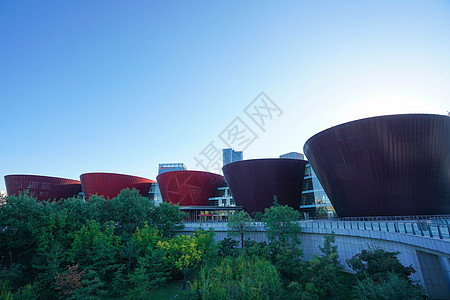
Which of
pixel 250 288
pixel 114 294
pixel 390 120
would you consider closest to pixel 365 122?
pixel 390 120

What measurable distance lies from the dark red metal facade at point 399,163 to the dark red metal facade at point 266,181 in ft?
61.7

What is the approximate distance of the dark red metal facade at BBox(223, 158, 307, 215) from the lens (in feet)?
156

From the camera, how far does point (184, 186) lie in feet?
198

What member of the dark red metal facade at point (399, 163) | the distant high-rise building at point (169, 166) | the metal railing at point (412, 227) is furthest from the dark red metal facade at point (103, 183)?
the distant high-rise building at point (169, 166)

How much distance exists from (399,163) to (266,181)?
79.5 ft

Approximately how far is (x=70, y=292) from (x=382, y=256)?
21.0 meters

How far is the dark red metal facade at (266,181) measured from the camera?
47500mm

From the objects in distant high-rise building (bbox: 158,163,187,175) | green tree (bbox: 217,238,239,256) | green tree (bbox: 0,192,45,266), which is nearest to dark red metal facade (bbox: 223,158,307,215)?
green tree (bbox: 217,238,239,256)

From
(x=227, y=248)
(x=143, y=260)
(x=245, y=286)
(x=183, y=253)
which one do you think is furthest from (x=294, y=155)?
(x=245, y=286)

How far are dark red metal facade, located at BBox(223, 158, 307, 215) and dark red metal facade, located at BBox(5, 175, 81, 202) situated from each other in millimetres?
57680

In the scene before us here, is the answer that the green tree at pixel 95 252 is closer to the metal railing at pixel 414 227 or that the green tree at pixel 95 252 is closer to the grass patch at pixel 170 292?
the grass patch at pixel 170 292

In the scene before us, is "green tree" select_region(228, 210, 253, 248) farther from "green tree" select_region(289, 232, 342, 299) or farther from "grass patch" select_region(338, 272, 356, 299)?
"green tree" select_region(289, 232, 342, 299)

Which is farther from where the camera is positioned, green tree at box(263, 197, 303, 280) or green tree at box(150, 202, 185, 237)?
green tree at box(150, 202, 185, 237)

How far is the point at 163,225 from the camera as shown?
30203 mm
